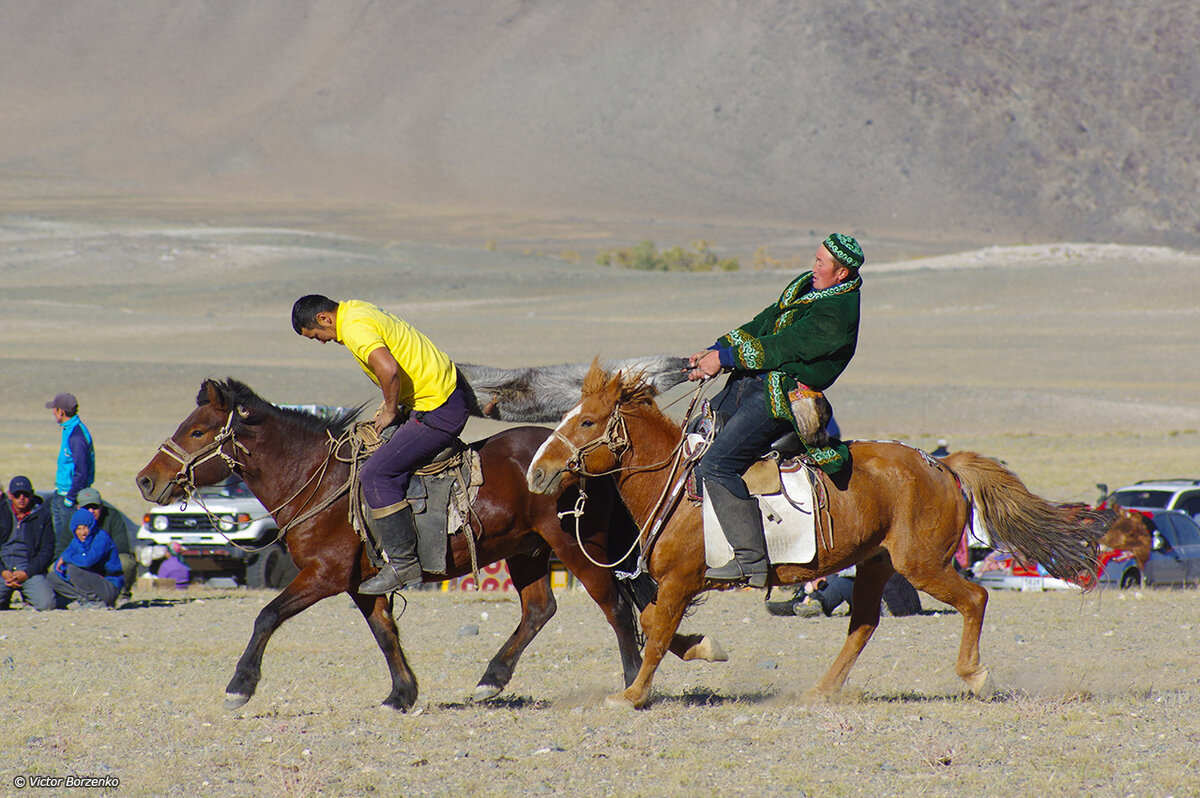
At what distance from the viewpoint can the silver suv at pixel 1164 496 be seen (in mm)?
19781

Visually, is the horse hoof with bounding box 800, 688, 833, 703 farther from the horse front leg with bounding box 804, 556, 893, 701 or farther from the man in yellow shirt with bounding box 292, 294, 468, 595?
the man in yellow shirt with bounding box 292, 294, 468, 595

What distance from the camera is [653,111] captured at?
163125 mm

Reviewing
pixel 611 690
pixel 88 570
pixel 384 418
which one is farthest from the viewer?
pixel 88 570

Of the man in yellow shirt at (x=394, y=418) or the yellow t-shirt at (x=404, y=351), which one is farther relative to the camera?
the man in yellow shirt at (x=394, y=418)

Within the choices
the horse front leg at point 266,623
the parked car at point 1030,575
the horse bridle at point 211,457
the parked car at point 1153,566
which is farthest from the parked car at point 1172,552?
the horse front leg at point 266,623

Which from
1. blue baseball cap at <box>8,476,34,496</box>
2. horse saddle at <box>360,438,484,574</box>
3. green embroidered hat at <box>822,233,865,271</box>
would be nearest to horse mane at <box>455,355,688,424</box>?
horse saddle at <box>360,438,484,574</box>

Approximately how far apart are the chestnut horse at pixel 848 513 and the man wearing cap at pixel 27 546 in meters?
8.33

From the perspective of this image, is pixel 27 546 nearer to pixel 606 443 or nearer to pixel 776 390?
pixel 606 443

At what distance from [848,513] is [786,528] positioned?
368 millimetres

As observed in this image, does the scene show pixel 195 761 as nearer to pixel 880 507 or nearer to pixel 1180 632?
pixel 880 507

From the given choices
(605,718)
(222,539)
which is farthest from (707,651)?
(222,539)

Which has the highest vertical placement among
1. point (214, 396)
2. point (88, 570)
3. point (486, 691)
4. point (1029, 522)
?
point (214, 396)

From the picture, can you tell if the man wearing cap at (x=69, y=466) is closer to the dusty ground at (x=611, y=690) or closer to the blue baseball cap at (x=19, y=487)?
the blue baseball cap at (x=19, y=487)

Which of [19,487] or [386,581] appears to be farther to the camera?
[19,487]
